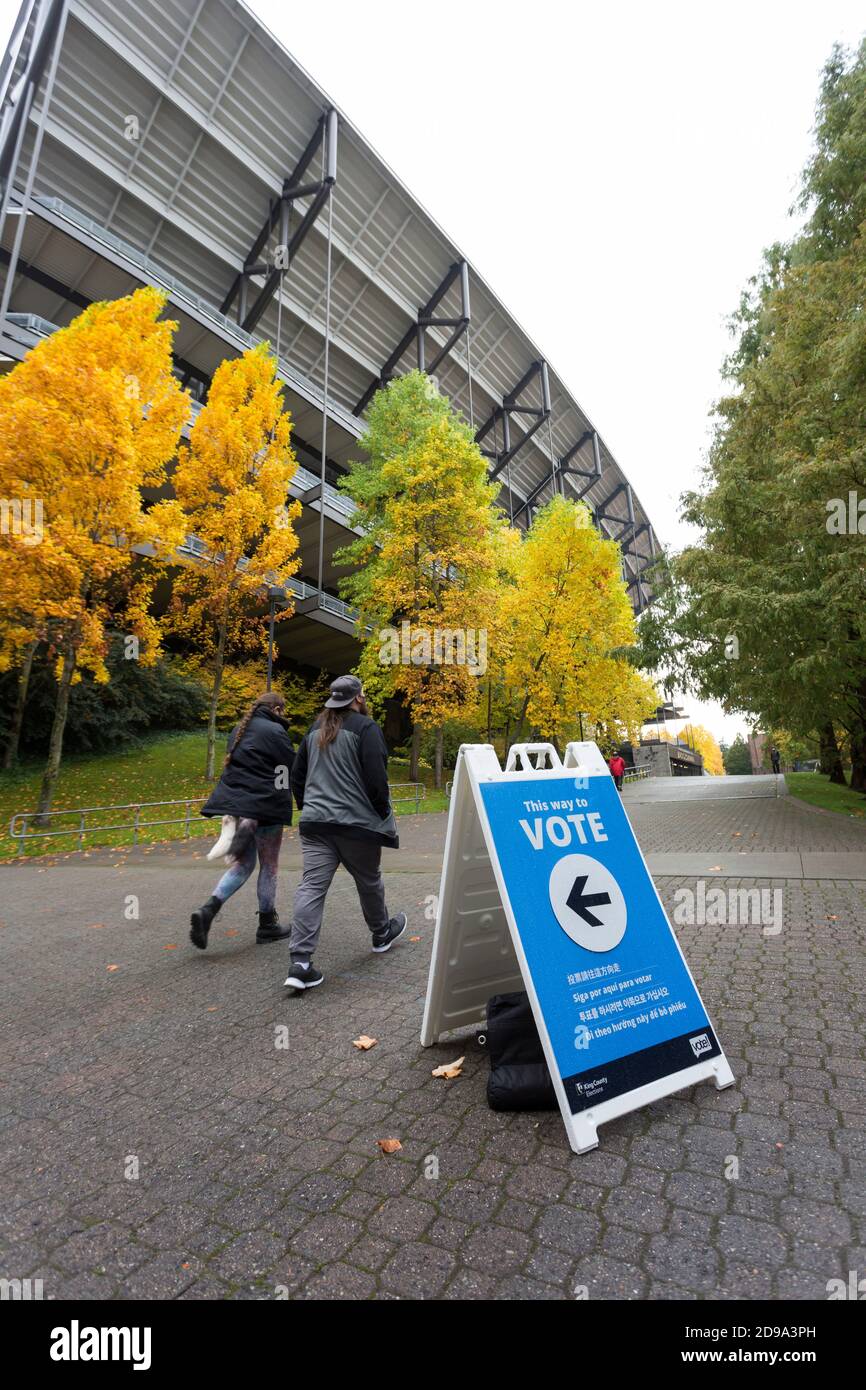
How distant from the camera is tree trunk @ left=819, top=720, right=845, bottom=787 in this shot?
23.3 m

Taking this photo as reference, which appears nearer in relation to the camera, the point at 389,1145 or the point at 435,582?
the point at 389,1145

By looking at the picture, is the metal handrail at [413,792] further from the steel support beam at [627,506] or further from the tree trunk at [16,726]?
the steel support beam at [627,506]

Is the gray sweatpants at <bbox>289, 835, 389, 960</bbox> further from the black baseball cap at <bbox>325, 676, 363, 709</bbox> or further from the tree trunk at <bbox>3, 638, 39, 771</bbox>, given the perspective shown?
the tree trunk at <bbox>3, 638, 39, 771</bbox>

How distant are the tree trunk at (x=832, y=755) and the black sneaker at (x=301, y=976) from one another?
21919 millimetres

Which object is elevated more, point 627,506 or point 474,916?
point 627,506

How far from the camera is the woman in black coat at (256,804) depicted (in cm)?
511

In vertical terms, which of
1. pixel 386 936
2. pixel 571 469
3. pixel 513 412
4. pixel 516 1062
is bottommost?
pixel 386 936

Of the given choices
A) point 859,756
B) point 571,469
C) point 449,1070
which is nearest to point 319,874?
point 449,1070

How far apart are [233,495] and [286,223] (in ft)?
57.6

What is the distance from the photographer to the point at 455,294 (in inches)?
1389

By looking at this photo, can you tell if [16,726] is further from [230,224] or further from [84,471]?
[230,224]

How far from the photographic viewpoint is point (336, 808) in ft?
14.3
